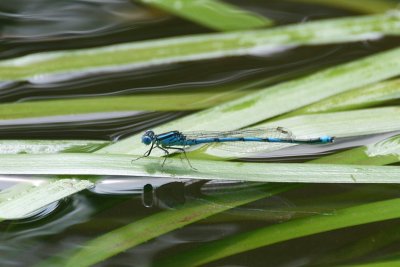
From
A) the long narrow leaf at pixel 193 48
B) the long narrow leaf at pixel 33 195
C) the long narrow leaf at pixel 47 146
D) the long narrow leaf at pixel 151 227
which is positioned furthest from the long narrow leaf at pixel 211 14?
the long narrow leaf at pixel 33 195

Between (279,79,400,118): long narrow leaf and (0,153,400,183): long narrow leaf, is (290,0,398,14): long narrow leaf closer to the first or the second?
→ (279,79,400,118): long narrow leaf

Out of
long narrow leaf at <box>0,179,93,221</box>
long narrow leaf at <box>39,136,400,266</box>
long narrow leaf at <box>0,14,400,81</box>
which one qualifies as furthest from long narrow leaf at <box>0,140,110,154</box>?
long narrow leaf at <box>0,14,400,81</box>

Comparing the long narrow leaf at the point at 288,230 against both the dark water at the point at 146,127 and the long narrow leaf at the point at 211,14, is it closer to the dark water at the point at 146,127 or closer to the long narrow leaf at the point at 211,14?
the dark water at the point at 146,127

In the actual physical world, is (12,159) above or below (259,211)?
above

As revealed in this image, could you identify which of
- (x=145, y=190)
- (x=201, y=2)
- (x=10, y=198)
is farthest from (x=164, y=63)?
(x=10, y=198)

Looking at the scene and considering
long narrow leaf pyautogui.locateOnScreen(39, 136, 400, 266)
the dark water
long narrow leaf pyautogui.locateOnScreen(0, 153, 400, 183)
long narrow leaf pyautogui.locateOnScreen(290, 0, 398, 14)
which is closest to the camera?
long narrow leaf pyautogui.locateOnScreen(39, 136, 400, 266)

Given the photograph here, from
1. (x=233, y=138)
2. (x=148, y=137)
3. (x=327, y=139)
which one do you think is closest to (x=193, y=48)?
(x=233, y=138)

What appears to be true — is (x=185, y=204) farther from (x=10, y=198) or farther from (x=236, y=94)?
(x=236, y=94)

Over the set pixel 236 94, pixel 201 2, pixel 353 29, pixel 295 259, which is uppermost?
pixel 201 2
